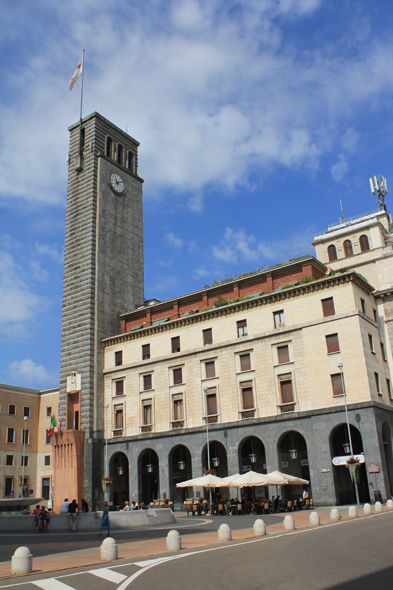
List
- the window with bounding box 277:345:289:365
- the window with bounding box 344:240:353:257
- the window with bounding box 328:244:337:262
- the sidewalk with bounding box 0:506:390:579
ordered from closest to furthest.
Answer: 1. the sidewalk with bounding box 0:506:390:579
2. the window with bounding box 277:345:289:365
3. the window with bounding box 344:240:353:257
4. the window with bounding box 328:244:337:262

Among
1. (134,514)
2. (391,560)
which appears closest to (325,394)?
(134,514)

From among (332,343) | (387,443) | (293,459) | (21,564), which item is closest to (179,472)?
(293,459)

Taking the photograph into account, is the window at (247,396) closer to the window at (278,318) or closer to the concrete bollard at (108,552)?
the window at (278,318)

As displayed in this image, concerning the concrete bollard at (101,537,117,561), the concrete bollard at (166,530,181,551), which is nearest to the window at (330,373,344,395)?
the concrete bollard at (166,530,181,551)

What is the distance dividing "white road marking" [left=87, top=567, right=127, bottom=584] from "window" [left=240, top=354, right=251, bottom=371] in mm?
32924

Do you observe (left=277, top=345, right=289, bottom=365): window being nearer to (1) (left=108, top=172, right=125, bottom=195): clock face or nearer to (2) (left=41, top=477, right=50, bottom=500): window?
(1) (left=108, top=172, right=125, bottom=195): clock face

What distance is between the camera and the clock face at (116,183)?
2439 inches

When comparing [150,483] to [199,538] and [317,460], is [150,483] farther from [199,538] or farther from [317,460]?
[199,538]

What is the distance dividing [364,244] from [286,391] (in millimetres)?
27715

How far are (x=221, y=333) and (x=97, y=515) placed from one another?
2301cm

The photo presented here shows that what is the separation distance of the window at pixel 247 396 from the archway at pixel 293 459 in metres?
3.89

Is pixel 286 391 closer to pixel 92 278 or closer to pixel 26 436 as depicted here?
pixel 92 278

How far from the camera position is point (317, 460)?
3969cm

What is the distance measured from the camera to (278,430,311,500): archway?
43281mm
